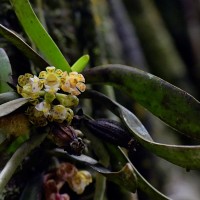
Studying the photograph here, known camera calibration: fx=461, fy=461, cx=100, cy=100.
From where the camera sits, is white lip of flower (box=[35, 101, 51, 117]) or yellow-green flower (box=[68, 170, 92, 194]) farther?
yellow-green flower (box=[68, 170, 92, 194])

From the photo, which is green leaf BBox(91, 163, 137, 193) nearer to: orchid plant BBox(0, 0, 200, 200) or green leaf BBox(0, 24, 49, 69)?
orchid plant BBox(0, 0, 200, 200)

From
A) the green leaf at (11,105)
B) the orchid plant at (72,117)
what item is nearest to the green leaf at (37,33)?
the orchid plant at (72,117)

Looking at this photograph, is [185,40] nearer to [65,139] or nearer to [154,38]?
[154,38]

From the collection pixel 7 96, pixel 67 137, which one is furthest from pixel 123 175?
pixel 7 96

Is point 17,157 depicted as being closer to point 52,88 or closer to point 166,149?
point 52,88

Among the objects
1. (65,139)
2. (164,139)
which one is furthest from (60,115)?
(164,139)

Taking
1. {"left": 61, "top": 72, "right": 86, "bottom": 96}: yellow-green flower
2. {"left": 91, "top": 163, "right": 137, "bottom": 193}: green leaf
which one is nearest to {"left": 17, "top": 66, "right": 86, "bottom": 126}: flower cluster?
{"left": 61, "top": 72, "right": 86, "bottom": 96}: yellow-green flower
